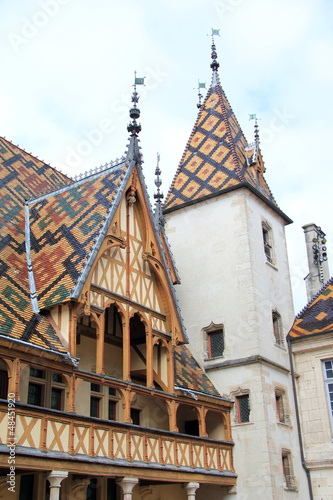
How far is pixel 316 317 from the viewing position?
18.7 metres

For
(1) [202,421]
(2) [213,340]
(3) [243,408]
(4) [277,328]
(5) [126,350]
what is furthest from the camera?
(4) [277,328]

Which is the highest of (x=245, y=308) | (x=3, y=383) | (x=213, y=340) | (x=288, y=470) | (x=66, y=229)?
(x=66, y=229)

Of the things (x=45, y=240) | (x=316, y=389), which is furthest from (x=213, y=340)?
(x=45, y=240)

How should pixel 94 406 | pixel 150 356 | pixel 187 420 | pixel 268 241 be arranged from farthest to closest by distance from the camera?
pixel 268 241 < pixel 187 420 < pixel 94 406 < pixel 150 356

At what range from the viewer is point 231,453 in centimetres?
1602

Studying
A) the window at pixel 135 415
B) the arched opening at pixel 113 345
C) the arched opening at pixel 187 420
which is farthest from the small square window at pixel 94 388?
the arched opening at pixel 187 420

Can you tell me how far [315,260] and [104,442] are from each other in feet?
46.5

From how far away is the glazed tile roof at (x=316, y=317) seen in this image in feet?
59.5

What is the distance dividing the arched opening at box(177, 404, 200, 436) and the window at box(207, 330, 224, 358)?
171 centimetres

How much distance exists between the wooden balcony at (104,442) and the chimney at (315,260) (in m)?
9.51

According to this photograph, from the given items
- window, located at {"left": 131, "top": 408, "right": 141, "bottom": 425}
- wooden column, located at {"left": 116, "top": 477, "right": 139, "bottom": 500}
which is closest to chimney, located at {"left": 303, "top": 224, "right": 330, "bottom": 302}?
window, located at {"left": 131, "top": 408, "right": 141, "bottom": 425}

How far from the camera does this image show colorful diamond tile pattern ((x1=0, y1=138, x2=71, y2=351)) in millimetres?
11041

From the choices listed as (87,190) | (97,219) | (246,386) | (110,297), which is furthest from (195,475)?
(87,190)

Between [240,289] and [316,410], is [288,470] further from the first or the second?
[240,289]
